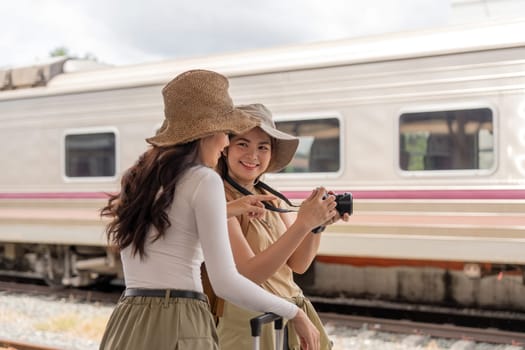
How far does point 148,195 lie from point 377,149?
16.5ft

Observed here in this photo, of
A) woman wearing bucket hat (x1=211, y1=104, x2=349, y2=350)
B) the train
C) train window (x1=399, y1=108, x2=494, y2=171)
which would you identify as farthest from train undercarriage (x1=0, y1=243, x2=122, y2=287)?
woman wearing bucket hat (x1=211, y1=104, x2=349, y2=350)

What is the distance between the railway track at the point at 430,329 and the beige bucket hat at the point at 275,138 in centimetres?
421

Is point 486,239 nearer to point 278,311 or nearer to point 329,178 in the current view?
point 329,178

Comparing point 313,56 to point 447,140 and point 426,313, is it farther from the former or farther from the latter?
point 426,313

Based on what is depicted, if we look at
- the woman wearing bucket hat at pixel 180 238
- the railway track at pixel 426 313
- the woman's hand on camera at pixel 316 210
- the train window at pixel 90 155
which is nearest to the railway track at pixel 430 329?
the railway track at pixel 426 313

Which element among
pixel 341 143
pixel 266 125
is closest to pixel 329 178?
pixel 341 143

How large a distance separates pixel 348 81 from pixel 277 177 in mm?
1292

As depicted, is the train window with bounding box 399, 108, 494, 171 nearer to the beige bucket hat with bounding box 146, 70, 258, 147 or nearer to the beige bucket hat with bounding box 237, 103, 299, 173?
the beige bucket hat with bounding box 237, 103, 299, 173

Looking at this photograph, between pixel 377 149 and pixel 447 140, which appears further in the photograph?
pixel 377 149

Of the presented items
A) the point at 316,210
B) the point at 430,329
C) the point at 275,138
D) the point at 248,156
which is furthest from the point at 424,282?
the point at 316,210

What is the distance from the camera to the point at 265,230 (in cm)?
255

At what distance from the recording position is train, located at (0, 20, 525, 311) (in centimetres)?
633

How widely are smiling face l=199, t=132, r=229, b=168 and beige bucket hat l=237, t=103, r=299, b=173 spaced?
282 millimetres

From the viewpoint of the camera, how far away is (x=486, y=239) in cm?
625
